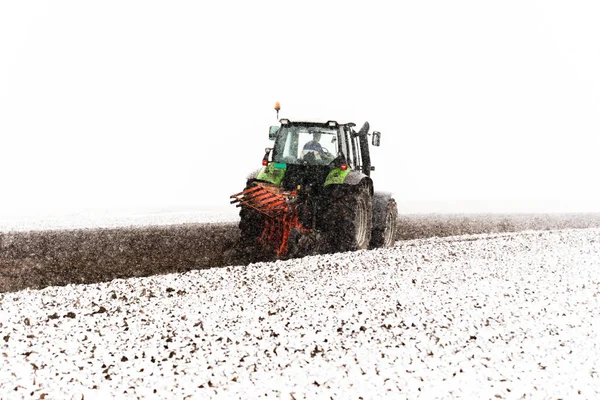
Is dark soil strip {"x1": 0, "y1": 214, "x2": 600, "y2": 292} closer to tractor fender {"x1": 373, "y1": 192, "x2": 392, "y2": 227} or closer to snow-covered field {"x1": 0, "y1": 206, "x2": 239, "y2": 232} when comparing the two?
tractor fender {"x1": 373, "y1": 192, "x2": 392, "y2": 227}

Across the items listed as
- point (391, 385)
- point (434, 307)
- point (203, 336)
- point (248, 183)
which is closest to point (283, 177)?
point (248, 183)

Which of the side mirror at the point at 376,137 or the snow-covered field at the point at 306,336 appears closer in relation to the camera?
the snow-covered field at the point at 306,336

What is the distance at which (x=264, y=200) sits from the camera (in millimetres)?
9227

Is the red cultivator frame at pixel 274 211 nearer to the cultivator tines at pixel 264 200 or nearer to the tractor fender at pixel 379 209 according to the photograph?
the cultivator tines at pixel 264 200

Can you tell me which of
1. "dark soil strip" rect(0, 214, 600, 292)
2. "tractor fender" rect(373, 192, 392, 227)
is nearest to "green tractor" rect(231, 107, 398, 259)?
"tractor fender" rect(373, 192, 392, 227)

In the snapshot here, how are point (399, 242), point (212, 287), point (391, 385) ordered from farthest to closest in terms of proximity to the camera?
point (399, 242) → point (212, 287) → point (391, 385)

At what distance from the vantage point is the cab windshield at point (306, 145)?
1022 cm

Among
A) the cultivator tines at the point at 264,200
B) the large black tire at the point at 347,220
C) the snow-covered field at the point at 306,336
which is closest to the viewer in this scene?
the snow-covered field at the point at 306,336

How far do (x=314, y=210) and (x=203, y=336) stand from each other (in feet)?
16.5

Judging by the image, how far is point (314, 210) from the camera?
9984 mm

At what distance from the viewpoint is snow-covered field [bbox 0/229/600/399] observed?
168 inches

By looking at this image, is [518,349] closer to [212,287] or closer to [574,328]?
[574,328]

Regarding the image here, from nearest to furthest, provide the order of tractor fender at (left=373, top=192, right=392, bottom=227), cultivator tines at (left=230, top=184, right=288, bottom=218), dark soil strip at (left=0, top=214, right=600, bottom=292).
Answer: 1. dark soil strip at (left=0, top=214, right=600, bottom=292)
2. cultivator tines at (left=230, top=184, right=288, bottom=218)
3. tractor fender at (left=373, top=192, right=392, bottom=227)

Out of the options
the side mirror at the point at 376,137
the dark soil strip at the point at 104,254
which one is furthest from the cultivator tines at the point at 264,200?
the side mirror at the point at 376,137
